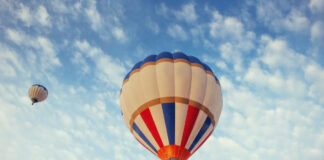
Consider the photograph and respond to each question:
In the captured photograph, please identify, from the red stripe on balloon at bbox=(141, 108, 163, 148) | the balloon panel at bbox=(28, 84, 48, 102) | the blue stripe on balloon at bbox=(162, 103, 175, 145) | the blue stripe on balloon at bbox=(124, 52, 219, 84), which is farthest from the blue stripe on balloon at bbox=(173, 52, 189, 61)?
the balloon panel at bbox=(28, 84, 48, 102)

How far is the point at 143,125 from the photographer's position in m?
10.9

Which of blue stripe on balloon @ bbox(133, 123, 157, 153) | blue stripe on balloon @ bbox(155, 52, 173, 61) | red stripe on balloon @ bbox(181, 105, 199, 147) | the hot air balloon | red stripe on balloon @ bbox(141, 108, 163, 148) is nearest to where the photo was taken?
red stripe on balloon @ bbox(181, 105, 199, 147)

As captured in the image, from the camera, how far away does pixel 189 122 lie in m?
10.4

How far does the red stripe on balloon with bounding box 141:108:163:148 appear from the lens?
411 inches

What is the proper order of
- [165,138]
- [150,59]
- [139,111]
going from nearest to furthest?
[165,138] < [139,111] < [150,59]

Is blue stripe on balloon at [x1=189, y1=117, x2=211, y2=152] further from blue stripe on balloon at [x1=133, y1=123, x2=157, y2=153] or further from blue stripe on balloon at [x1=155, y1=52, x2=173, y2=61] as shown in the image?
blue stripe on balloon at [x1=155, y1=52, x2=173, y2=61]

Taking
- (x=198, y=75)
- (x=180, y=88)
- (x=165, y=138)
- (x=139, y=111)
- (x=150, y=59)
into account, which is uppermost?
(x=150, y=59)

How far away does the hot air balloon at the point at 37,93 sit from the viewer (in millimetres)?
19372

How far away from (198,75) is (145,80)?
7.34ft

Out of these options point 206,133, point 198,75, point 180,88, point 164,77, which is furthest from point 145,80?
point 206,133

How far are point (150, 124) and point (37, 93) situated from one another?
1233 centimetres

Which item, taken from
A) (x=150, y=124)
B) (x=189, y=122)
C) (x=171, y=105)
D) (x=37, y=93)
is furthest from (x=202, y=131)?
(x=37, y=93)

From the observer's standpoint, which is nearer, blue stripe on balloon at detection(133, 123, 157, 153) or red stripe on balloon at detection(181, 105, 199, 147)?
red stripe on balloon at detection(181, 105, 199, 147)

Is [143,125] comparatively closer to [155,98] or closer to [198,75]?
[155,98]
